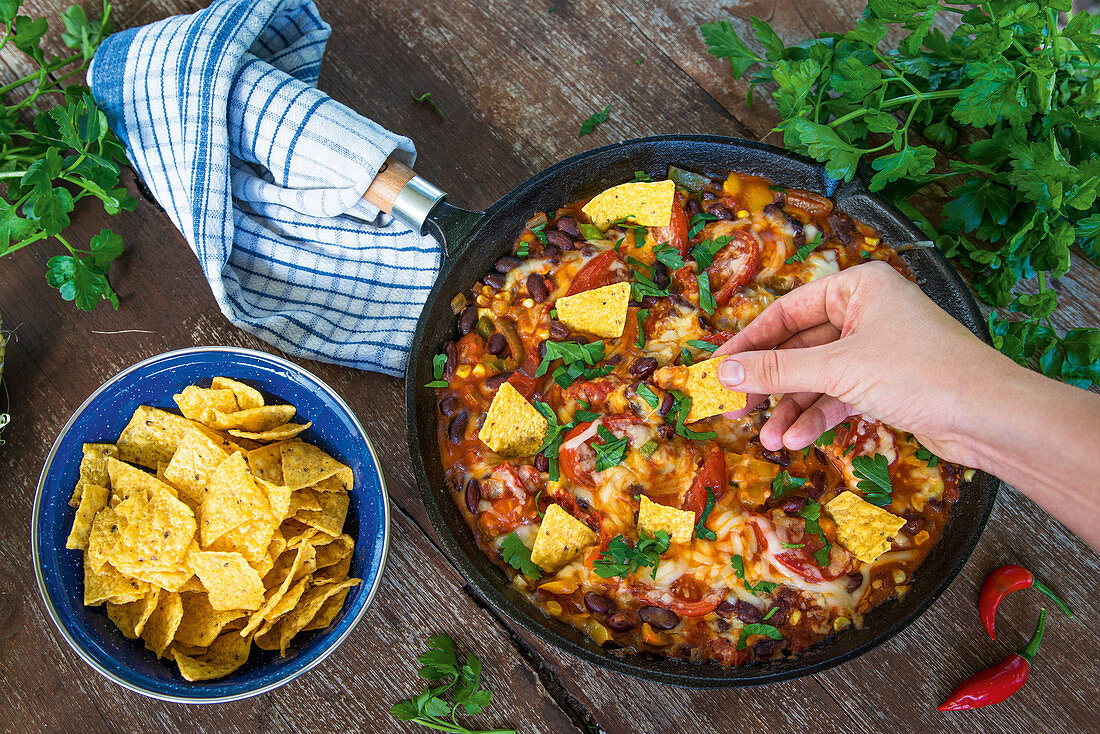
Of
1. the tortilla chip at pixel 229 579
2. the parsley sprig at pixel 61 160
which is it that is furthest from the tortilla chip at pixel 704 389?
the parsley sprig at pixel 61 160

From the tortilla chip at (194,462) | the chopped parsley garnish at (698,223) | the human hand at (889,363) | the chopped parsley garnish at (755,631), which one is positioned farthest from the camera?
the chopped parsley garnish at (698,223)

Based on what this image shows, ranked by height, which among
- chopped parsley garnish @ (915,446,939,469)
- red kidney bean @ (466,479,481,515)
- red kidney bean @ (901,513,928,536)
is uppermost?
red kidney bean @ (466,479,481,515)

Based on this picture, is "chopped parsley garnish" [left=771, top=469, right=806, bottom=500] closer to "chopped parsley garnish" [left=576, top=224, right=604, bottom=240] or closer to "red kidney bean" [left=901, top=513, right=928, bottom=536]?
"red kidney bean" [left=901, top=513, right=928, bottom=536]

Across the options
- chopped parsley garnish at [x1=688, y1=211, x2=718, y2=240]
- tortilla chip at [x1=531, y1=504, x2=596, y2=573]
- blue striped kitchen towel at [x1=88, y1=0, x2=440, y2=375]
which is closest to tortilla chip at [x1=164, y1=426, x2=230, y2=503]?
blue striped kitchen towel at [x1=88, y1=0, x2=440, y2=375]

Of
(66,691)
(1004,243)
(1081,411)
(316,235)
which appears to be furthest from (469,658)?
(1004,243)

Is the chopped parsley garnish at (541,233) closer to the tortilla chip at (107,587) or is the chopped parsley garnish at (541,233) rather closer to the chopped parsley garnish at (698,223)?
the chopped parsley garnish at (698,223)

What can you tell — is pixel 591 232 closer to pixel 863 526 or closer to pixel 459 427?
pixel 459 427

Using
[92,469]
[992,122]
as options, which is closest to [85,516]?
[92,469]

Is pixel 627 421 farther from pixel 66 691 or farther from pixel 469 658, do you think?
pixel 66 691
